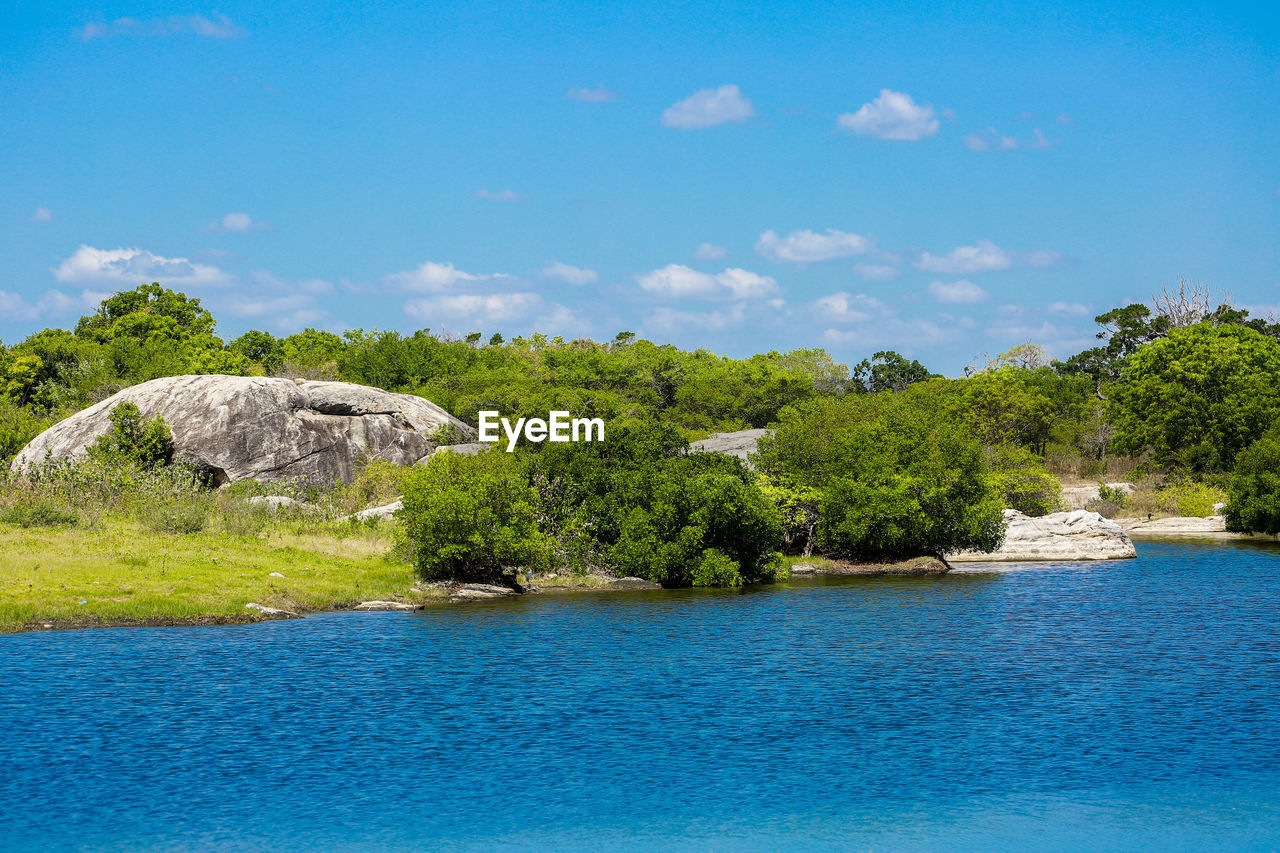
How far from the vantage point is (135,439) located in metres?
65.2

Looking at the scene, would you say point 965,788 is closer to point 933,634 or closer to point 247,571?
point 933,634

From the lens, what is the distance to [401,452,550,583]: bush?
4266 centimetres

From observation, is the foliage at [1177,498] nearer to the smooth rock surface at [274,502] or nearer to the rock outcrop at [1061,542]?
the rock outcrop at [1061,542]

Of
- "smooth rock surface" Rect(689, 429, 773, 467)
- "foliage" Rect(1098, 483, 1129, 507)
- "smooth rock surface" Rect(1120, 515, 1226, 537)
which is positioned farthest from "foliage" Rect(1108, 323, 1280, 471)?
"smooth rock surface" Rect(689, 429, 773, 467)

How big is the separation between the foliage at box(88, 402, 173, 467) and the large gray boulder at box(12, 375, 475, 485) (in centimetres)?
79

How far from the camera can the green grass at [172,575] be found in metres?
34.3

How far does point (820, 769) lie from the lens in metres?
21.0

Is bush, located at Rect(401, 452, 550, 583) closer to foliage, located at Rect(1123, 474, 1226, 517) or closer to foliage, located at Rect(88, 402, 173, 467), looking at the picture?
foliage, located at Rect(88, 402, 173, 467)

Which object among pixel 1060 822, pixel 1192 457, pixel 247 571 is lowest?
pixel 1060 822

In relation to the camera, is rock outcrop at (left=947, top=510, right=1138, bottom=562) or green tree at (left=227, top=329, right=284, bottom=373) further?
green tree at (left=227, top=329, right=284, bottom=373)

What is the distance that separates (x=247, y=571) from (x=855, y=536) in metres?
26.7

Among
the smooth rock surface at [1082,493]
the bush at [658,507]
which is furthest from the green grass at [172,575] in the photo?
the smooth rock surface at [1082,493]

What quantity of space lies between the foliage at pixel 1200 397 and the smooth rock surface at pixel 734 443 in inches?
1469

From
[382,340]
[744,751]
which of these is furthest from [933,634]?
[382,340]
